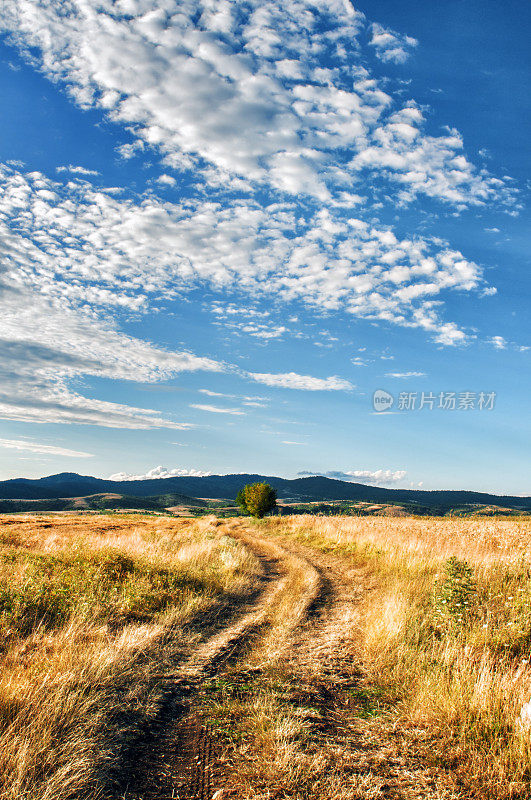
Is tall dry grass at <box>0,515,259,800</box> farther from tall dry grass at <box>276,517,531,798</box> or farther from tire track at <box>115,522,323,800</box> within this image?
tall dry grass at <box>276,517,531,798</box>

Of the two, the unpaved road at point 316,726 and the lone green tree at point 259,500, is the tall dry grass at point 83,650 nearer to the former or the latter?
the unpaved road at point 316,726

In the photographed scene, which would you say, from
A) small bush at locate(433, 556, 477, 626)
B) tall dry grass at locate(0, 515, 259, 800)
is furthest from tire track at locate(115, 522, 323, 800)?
small bush at locate(433, 556, 477, 626)

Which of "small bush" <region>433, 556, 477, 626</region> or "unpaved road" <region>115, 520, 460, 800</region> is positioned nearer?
"unpaved road" <region>115, 520, 460, 800</region>

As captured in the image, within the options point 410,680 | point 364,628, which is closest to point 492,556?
point 364,628

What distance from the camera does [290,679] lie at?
610cm

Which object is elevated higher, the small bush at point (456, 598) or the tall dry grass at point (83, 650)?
the small bush at point (456, 598)

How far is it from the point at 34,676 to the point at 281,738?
3.08 metres

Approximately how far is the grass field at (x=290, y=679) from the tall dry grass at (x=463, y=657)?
2 cm

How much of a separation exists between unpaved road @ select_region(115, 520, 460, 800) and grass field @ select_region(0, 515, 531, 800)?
31 mm

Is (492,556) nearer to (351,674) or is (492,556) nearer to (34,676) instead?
(351,674)

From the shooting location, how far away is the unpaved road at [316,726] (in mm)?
3910

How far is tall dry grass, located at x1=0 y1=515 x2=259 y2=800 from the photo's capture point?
385 cm

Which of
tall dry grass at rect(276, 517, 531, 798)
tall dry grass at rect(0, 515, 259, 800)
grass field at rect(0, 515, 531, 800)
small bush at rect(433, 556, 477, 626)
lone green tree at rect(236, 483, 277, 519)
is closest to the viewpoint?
tall dry grass at rect(0, 515, 259, 800)

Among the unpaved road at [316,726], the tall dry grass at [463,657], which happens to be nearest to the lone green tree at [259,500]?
the tall dry grass at [463,657]
